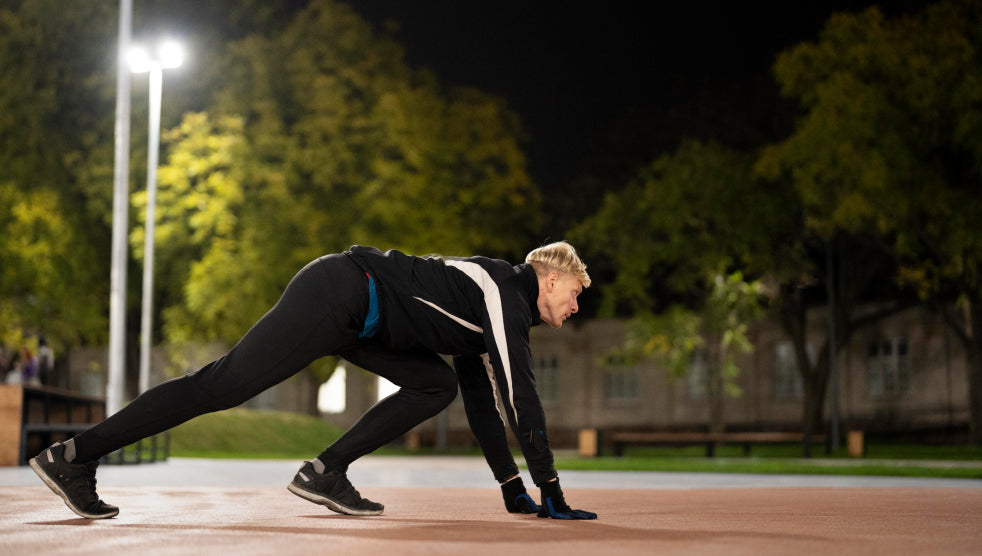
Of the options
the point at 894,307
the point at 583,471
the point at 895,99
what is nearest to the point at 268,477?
the point at 583,471

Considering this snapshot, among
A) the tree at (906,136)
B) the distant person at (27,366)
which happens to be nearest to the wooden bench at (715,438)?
the tree at (906,136)

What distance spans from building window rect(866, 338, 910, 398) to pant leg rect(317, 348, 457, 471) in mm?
41949

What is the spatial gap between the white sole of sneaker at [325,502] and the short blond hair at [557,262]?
62.5 inches

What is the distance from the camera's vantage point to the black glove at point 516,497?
6816mm

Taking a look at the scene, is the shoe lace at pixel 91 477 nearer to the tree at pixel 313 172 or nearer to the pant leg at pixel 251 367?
the pant leg at pixel 251 367

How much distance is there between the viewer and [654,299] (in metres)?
36.9

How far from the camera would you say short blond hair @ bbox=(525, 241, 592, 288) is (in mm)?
6242

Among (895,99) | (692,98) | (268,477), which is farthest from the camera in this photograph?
(692,98)

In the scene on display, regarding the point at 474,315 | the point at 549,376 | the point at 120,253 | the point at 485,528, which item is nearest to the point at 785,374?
the point at 549,376

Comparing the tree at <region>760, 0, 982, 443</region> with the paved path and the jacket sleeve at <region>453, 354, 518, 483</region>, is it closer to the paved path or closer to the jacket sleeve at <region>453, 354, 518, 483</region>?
the paved path

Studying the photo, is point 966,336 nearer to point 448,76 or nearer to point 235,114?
point 448,76

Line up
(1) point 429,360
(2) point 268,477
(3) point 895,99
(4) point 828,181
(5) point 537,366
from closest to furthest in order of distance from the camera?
(1) point 429,360 → (2) point 268,477 → (3) point 895,99 → (4) point 828,181 → (5) point 537,366

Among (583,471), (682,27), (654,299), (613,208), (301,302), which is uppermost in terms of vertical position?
(682,27)

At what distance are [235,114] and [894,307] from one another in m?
22.0
